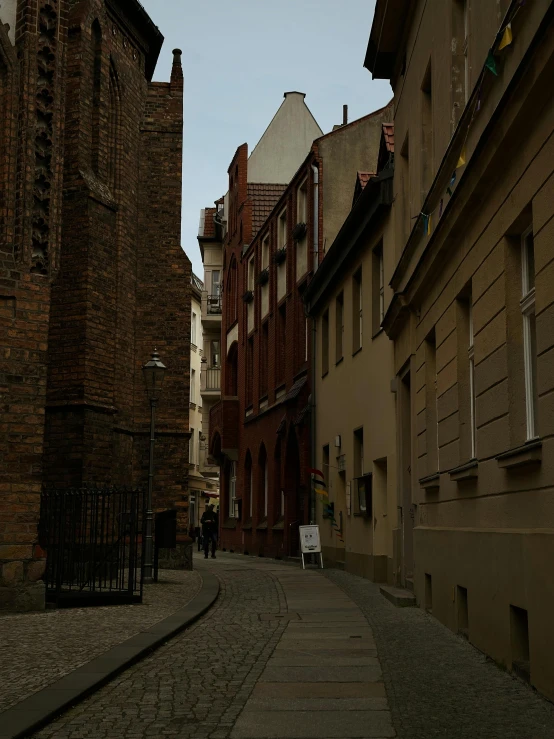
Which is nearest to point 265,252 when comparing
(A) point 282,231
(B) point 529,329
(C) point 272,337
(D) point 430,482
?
(A) point 282,231

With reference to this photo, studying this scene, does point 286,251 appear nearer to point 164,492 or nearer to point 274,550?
point 274,550

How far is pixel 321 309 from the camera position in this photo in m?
26.0

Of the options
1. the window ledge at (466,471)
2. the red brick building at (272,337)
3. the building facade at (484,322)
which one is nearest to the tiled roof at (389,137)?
the building facade at (484,322)

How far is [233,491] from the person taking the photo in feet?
131

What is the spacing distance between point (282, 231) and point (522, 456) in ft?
81.4

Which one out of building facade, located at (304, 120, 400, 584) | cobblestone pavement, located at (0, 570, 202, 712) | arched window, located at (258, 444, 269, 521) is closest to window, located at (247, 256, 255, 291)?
arched window, located at (258, 444, 269, 521)

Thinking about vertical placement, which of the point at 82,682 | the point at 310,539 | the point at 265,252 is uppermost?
the point at 265,252

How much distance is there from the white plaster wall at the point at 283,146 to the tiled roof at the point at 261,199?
738mm

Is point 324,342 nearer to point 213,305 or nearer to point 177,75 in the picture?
point 177,75

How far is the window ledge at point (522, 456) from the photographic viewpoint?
24.8 ft

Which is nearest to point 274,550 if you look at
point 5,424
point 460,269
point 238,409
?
point 238,409

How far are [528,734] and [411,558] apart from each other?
1006 centimetres

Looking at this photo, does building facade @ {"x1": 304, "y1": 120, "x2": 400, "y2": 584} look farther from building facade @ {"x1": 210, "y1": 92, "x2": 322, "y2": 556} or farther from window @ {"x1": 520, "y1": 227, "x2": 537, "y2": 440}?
window @ {"x1": 520, "y1": 227, "x2": 537, "y2": 440}

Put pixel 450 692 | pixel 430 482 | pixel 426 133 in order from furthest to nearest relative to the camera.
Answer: pixel 426 133 → pixel 430 482 → pixel 450 692
